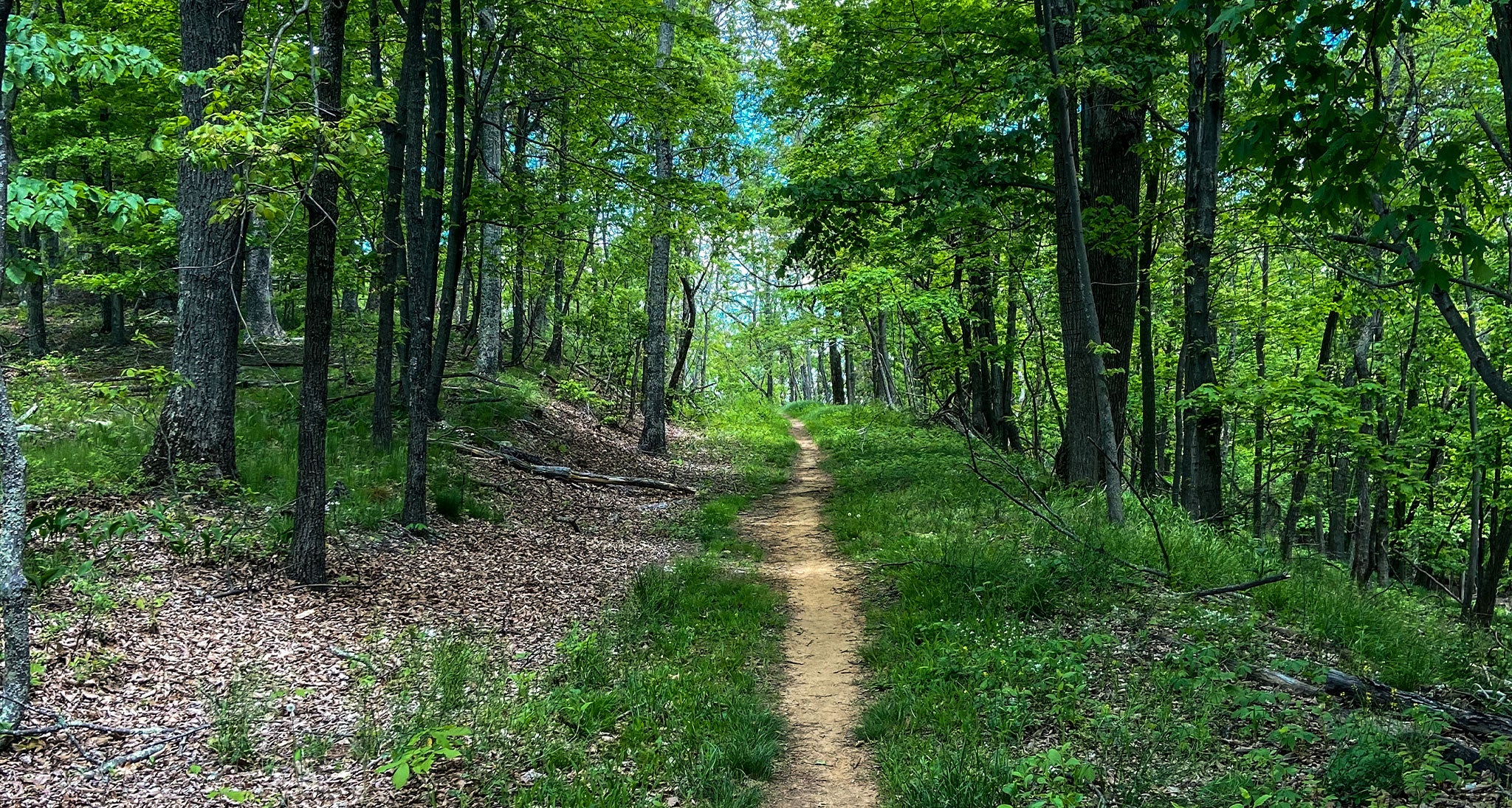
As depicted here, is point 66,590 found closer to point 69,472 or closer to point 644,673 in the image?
point 69,472

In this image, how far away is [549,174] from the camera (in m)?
12.4

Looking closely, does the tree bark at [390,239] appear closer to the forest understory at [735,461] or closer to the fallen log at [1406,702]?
the forest understory at [735,461]

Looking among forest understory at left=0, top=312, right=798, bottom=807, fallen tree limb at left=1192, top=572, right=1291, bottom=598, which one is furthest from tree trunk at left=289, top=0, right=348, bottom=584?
fallen tree limb at left=1192, top=572, right=1291, bottom=598

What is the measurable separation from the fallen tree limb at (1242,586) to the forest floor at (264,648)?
5.32 meters

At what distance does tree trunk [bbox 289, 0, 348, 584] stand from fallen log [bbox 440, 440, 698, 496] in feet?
17.8

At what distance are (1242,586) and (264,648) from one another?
295 inches

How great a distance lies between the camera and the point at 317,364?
6.75 meters

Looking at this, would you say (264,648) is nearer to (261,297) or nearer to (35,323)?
(35,323)

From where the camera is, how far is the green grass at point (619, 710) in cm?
423

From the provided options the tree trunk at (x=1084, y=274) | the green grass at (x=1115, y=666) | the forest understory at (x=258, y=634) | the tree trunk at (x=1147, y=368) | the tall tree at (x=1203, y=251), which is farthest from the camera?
A: the tree trunk at (x=1147, y=368)

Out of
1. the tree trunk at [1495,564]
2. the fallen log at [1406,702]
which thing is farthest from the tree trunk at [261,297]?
the tree trunk at [1495,564]

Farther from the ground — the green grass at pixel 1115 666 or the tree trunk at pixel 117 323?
the tree trunk at pixel 117 323

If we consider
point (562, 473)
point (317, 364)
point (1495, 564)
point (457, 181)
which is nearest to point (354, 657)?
point (317, 364)

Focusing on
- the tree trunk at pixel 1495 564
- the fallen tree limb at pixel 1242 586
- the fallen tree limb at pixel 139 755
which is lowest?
the tree trunk at pixel 1495 564
